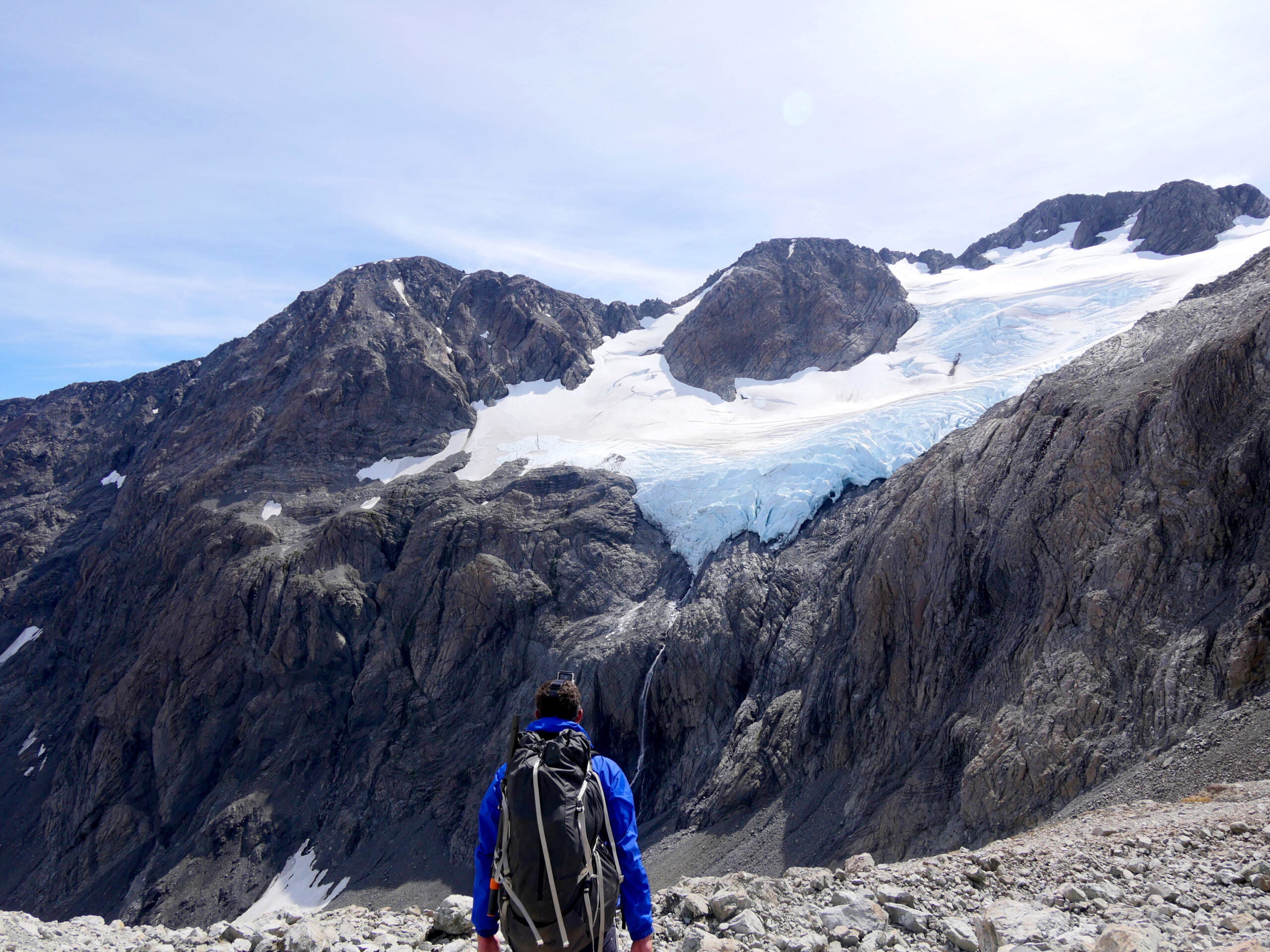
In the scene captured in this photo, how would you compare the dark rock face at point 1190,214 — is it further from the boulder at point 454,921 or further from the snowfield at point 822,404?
the boulder at point 454,921

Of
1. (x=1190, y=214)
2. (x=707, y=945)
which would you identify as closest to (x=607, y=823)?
(x=707, y=945)

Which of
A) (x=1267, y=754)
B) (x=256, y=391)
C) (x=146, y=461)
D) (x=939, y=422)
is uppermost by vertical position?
(x=256, y=391)

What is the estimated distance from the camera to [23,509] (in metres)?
67.9

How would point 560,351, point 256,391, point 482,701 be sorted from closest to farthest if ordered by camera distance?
point 482,701
point 256,391
point 560,351

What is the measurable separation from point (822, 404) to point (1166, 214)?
3480 centimetres

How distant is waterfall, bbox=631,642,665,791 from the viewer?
1142 inches

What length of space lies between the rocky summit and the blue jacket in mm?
2679

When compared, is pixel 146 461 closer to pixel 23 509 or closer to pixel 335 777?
pixel 23 509

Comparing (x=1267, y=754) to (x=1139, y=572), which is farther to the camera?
(x=1139, y=572)

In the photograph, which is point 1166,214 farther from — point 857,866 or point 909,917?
point 909,917

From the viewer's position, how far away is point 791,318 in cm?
6719

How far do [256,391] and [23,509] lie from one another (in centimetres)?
2941

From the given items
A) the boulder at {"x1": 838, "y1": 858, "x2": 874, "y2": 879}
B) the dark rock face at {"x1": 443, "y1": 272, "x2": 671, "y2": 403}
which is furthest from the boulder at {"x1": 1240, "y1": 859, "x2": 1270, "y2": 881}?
the dark rock face at {"x1": 443, "y1": 272, "x2": 671, "y2": 403}

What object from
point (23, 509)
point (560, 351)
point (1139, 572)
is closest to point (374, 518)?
point (560, 351)
